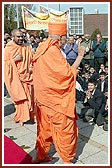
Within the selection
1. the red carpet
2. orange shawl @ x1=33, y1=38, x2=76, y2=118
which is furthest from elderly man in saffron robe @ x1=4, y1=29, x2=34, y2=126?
orange shawl @ x1=33, y1=38, x2=76, y2=118

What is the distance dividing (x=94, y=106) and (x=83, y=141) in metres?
1.00

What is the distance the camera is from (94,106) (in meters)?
5.20

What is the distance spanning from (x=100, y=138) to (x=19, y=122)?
1.55 meters

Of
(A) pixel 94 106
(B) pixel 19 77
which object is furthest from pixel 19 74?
(A) pixel 94 106

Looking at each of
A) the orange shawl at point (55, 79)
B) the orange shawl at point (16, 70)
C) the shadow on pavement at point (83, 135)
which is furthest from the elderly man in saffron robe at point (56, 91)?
the orange shawl at point (16, 70)

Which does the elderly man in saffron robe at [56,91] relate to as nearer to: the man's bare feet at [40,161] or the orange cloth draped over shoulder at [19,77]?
the man's bare feet at [40,161]

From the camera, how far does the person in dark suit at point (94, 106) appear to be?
5.04 metres

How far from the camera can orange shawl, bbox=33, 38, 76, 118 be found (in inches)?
128

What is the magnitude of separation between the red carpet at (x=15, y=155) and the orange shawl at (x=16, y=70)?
99cm

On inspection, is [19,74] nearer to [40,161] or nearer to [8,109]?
[8,109]

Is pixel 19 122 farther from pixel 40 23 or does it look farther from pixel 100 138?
pixel 40 23

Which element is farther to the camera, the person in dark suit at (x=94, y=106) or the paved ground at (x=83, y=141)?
the person in dark suit at (x=94, y=106)

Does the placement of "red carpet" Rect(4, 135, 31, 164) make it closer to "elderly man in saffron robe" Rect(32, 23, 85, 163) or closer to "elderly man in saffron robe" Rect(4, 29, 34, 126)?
"elderly man in saffron robe" Rect(32, 23, 85, 163)

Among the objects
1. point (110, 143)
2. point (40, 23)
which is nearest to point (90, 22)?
point (40, 23)
